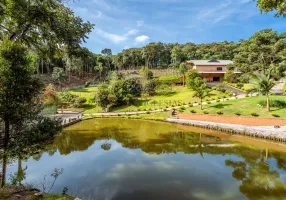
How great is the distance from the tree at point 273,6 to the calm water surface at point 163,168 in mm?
8955

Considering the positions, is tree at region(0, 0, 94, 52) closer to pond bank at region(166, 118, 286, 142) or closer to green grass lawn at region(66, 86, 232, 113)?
pond bank at region(166, 118, 286, 142)

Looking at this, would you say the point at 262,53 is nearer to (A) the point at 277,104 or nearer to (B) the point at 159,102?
(A) the point at 277,104

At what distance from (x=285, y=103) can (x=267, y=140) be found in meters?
9.85

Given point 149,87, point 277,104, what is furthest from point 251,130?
point 149,87

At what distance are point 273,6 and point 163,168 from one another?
36.2 feet

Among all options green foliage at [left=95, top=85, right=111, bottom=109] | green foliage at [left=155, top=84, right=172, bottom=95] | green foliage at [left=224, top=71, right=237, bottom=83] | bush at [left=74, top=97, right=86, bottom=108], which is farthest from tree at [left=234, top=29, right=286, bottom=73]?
bush at [left=74, top=97, right=86, bottom=108]

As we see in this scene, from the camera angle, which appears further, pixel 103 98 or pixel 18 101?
pixel 103 98

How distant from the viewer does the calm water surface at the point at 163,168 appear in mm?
9055

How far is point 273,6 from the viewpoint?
970 centimetres

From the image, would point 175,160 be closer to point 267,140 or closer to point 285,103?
point 267,140

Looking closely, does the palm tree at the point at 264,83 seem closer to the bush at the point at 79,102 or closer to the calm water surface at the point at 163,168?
the calm water surface at the point at 163,168

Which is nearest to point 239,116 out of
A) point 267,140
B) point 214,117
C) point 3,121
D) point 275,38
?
point 214,117

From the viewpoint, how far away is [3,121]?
7.22m

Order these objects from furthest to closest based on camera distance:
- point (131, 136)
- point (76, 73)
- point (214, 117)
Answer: point (76, 73), point (214, 117), point (131, 136)
